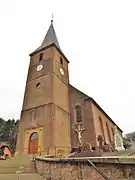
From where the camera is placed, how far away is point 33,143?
57.7 feet

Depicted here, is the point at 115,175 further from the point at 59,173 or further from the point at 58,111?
the point at 58,111

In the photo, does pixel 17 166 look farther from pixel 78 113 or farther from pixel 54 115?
pixel 78 113

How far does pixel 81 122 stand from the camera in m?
19.4

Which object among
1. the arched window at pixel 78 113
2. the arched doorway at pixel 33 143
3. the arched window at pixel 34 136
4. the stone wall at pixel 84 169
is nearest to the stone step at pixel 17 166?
the stone wall at pixel 84 169

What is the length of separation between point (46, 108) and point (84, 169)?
37.8 feet

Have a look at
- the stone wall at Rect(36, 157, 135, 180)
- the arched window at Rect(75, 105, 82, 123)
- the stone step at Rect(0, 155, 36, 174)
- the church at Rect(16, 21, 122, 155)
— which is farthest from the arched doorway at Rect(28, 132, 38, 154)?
the stone wall at Rect(36, 157, 135, 180)

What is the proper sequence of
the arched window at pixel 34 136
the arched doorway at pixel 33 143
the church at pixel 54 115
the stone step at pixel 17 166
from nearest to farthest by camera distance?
the stone step at pixel 17 166, the church at pixel 54 115, the arched doorway at pixel 33 143, the arched window at pixel 34 136

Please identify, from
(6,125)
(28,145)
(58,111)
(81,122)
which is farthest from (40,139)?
(6,125)

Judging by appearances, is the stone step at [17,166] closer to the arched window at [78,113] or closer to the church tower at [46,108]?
the church tower at [46,108]

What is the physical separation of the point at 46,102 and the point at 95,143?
716cm

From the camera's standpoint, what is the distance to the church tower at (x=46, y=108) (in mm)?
16719

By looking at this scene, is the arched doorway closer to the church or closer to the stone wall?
the church

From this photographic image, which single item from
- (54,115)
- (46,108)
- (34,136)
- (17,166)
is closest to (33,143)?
(34,136)

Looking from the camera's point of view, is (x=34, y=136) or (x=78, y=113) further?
(x=78, y=113)
